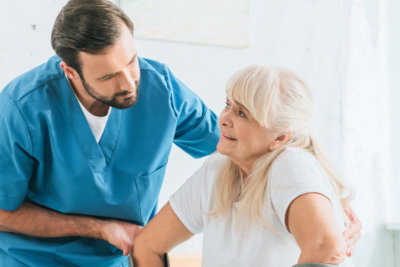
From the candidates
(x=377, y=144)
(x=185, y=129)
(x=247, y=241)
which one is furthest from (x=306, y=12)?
(x=247, y=241)

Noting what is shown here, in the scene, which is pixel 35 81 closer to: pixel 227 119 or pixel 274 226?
pixel 227 119

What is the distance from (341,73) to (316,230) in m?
1.84

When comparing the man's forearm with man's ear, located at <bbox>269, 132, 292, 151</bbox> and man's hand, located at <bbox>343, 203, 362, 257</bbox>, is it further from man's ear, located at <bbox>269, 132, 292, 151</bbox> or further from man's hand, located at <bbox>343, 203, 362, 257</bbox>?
man's hand, located at <bbox>343, 203, 362, 257</bbox>

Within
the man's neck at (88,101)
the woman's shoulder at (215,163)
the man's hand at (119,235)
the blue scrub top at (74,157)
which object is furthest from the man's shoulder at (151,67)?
the man's hand at (119,235)

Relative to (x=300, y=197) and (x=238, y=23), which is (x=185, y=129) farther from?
(x=238, y=23)

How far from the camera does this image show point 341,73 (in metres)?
2.66

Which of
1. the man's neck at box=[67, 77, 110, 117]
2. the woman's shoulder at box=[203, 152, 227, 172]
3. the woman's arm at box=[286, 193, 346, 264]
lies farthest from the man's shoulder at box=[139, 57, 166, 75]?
the woman's arm at box=[286, 193, 346, 264]

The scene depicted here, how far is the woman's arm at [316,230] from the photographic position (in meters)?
0.96

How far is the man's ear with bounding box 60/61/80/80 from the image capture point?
1.28 metres

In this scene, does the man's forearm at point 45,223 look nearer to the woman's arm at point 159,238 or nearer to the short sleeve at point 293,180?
the woman's arm at point 159,238

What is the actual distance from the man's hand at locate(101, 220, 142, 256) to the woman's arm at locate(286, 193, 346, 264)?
1.64 feet

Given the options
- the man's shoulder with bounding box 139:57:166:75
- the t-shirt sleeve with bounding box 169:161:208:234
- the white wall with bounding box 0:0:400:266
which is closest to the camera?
the t-shirt sleeve with bounding box 169:161:208:234

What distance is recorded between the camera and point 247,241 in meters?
1.14

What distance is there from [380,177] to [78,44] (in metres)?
2.11
